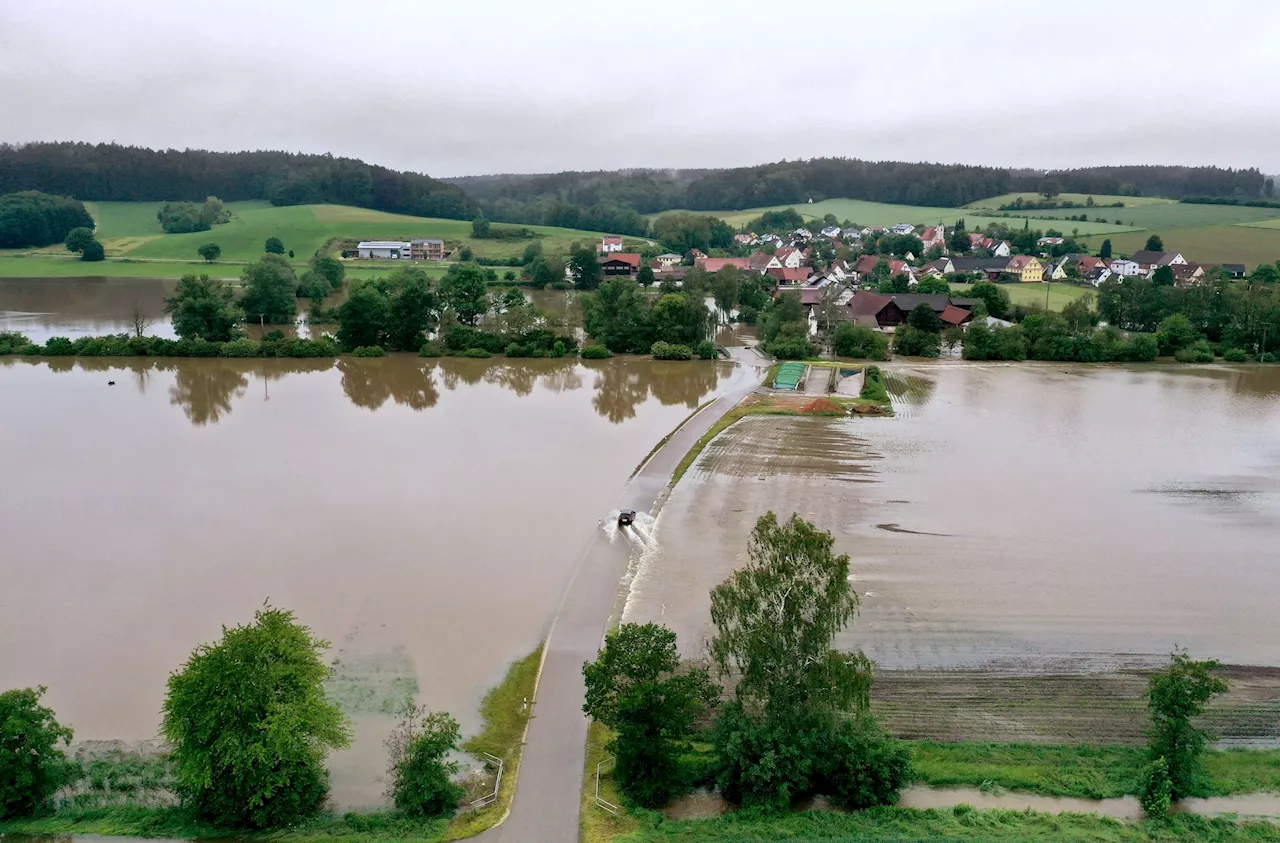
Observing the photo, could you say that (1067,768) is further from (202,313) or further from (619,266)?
(619,266)

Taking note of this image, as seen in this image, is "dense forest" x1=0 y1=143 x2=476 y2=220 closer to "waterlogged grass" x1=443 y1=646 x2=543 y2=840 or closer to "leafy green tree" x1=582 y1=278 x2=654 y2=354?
"leafy green tree" x1=582 y1=278 x2=654 y2=354

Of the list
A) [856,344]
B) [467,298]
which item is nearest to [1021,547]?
[856,344]

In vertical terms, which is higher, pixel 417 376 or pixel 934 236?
pixel 934 236

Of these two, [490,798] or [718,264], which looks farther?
[718,264]

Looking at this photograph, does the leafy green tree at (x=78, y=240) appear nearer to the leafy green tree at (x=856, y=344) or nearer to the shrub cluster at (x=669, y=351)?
the shrub cluster at (x=669, y=351)

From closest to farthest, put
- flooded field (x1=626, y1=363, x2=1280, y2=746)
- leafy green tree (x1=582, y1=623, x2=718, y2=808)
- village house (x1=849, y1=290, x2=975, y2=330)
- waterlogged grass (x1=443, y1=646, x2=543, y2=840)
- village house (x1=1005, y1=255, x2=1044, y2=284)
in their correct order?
waterlogged grass (x1=443, y1=646, x2=543, y2=840) < leafy green tree (x1=582, y1=623, x2=718, y2=808) < flooded field (x1=626, y1=363, x2=1280, y2=746) < village house (x1=849, y1=290, x2=975, y2=330) < village house (x1=1005, y1=255, x2=1044, y2=284)

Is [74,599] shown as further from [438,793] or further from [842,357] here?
[842,357]

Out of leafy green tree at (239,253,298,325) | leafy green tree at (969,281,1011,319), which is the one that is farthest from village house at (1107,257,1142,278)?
leafy green tree at (239,253,298,325)
